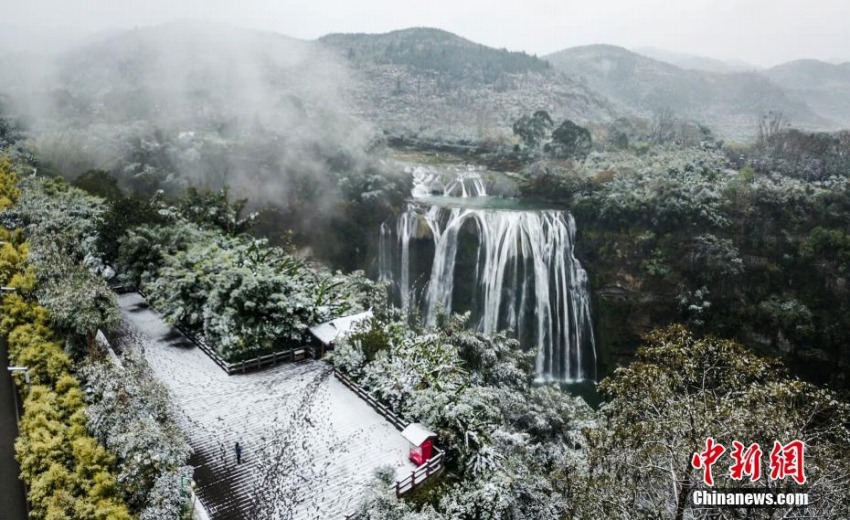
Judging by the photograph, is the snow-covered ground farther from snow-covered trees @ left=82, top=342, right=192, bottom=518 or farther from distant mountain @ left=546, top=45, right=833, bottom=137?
distant mountain @ left=546, top=45, right=833, bottom=137

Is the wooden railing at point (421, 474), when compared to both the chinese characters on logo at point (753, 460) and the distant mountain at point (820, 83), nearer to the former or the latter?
the chinese characters on logo at point (753, 460)

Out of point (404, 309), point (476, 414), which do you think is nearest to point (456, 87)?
point (404, 309)

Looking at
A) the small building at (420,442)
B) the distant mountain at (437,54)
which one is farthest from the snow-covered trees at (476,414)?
the distant mountain at (437,54)

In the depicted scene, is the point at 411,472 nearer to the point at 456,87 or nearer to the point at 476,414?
the point at 476,414

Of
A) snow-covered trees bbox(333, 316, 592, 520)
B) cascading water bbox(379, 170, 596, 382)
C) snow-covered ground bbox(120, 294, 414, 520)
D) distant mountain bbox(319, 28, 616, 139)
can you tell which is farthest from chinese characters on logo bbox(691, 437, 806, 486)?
distant mountain bbox(319, 28, 616, 139)

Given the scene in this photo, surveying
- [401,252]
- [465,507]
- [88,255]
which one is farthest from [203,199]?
[465,507]

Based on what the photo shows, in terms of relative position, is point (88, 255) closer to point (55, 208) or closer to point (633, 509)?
point (55, 208)
